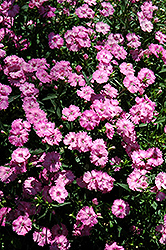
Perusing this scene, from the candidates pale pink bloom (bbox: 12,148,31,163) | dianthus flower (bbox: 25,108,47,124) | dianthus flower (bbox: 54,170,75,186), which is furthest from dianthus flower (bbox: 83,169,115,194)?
dianthus flower (bbox: 25,108,47,124)

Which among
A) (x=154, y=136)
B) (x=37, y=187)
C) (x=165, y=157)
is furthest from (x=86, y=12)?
(x=37, y=187)

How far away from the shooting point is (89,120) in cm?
312

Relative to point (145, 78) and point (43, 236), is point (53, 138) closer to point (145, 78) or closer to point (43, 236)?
point (43, 236)

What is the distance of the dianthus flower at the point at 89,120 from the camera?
3074 millimetres

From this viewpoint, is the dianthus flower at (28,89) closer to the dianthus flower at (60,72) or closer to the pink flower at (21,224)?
the dianthus flower at (60,72)

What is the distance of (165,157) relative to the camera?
→ 3465 millimetres

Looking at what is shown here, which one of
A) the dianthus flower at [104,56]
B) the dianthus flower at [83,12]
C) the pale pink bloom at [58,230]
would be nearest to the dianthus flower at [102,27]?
the dianthus flower at [83,12]

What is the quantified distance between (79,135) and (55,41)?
143 cm

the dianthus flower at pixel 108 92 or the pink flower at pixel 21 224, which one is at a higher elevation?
the dianthus flower at pixel 108 92

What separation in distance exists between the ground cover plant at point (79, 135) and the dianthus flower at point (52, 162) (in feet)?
0.03

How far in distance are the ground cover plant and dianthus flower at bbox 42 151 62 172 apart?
1 cm

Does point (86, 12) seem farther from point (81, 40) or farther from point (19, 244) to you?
point (19, 244)

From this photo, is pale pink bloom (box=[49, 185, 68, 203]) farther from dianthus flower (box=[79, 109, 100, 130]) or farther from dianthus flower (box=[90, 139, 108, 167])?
dianthus flower (box=[79, 109, 100, 130])

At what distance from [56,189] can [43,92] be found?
53.7 inches
